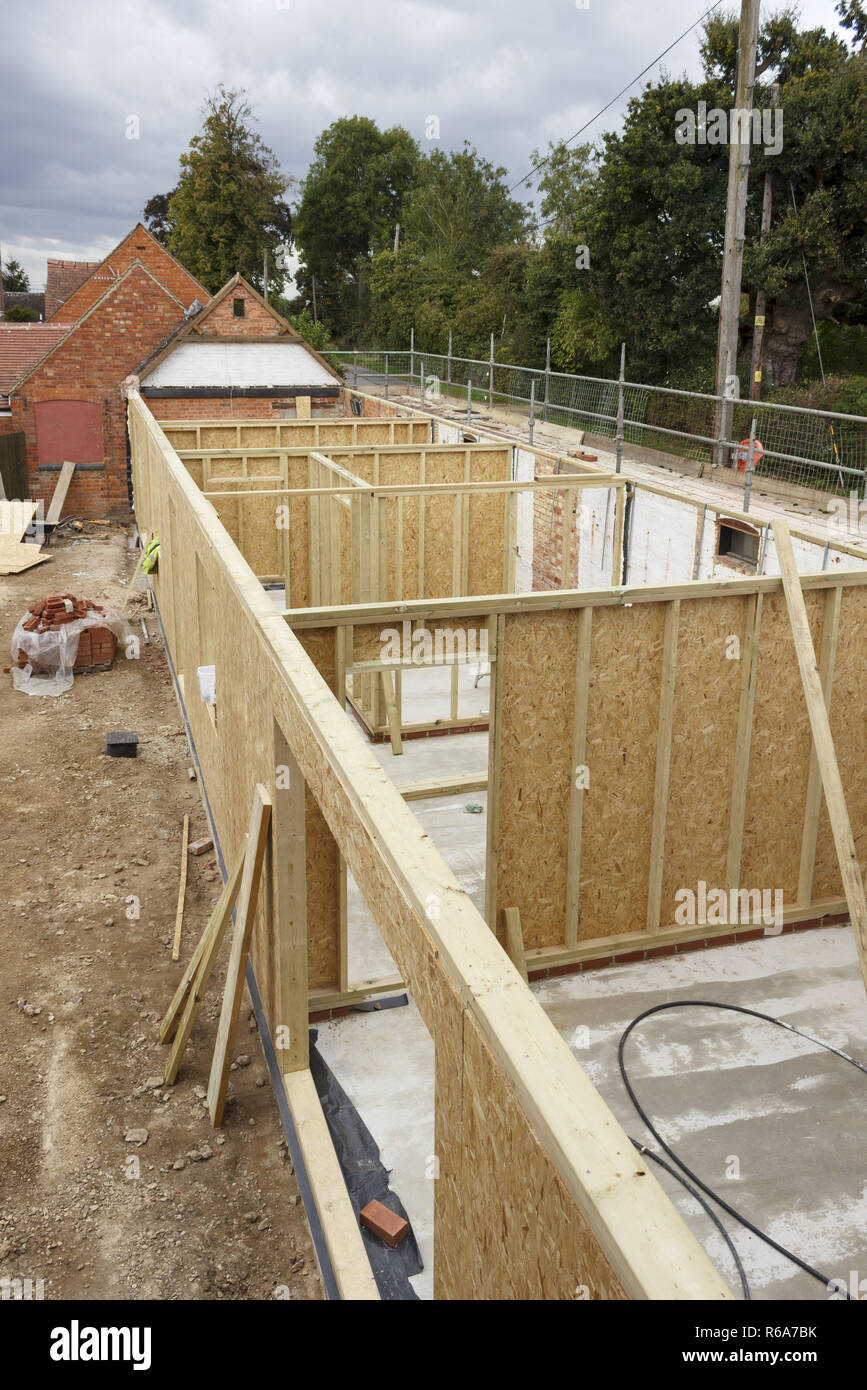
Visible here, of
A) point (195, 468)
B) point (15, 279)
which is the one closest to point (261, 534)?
point (195, 468)

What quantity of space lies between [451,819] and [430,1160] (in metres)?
4.20

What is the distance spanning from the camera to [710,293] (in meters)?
27.0

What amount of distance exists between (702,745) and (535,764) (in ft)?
4.10

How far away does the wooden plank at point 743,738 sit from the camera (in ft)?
22.9

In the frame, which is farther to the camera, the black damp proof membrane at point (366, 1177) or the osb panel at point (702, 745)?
the osb panel at point (702, 745)

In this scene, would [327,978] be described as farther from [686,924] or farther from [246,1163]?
[686,924]

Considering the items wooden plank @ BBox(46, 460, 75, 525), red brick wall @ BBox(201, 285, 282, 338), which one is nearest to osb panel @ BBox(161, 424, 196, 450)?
wooden plank @ BBox(46, 460, 75, 525)

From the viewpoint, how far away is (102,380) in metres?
26.7

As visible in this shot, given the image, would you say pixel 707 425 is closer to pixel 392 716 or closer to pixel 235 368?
pixel 392 716

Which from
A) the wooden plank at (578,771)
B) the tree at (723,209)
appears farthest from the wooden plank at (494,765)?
the tree at (723,209)

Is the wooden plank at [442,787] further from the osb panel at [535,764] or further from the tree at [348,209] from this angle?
the tree at [348,209]

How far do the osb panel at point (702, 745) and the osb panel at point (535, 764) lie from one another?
2.66 feet

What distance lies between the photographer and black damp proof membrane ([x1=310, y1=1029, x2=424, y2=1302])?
15.4 ft
